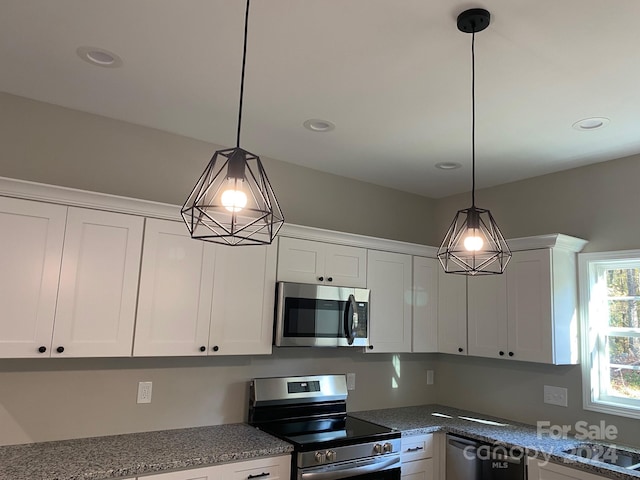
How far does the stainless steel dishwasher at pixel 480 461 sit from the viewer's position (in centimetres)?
301

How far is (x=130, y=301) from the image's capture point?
271 cm

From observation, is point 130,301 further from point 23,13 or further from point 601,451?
point 601,451

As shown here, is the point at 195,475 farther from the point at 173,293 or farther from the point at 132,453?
the point at 173,293

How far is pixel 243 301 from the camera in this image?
3.10 m

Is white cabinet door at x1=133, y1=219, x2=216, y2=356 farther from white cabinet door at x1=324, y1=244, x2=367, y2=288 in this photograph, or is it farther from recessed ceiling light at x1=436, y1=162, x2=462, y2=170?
recessed ceiling light at x1=436, y1=162, x2=462, y2=170

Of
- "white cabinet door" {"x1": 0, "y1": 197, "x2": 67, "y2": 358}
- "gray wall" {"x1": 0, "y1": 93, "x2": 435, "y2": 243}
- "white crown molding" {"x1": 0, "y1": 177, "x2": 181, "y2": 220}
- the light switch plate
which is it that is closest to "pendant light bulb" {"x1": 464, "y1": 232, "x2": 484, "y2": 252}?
"white crown molding" {"x1": 0, "y1": 177, "x2": 181, "y2": 220}

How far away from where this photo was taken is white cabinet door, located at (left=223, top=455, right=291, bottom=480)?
8.51 feet

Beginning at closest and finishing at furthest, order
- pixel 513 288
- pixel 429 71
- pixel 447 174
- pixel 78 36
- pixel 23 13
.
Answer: pixel 23 13 → pixel 78 36 → pixel 429 71 → pixel 513 288 → pixel 447 174

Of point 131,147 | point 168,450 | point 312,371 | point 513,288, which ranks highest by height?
point 131,147

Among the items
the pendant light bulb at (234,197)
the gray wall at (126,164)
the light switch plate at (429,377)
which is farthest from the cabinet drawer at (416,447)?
the pendant light bulb at (234,197)

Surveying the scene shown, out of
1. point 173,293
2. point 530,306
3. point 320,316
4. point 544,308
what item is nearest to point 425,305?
point 530,306

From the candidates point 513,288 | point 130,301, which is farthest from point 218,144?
point 513,288

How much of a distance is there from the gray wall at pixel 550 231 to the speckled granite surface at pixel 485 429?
0.56 feet

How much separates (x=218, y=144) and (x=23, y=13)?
5.08 feet
